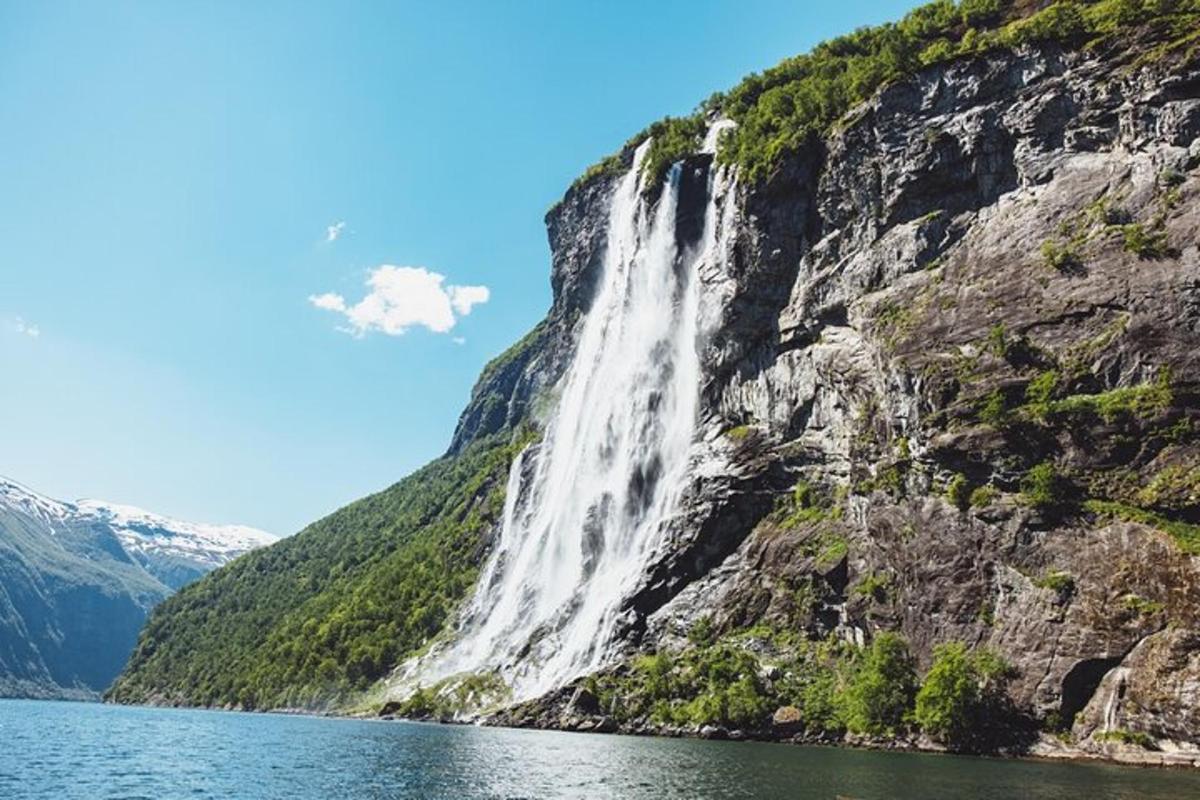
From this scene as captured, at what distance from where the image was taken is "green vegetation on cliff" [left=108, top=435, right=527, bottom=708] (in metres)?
120

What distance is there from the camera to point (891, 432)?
65562 mm

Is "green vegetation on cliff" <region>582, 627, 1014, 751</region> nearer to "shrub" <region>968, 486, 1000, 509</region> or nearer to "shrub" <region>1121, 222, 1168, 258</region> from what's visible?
"shrub" <region>968, 486, 1000, 509</region>

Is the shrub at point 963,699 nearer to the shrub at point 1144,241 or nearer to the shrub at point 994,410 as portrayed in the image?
the shrub at point 994,410

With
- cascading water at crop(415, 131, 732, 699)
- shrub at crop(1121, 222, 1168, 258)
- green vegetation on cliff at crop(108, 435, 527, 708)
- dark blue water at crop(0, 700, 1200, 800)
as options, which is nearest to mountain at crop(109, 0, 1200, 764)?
cascading water at crop(415, 131, 732, 699)

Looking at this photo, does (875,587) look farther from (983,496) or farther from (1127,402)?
(1127,402)

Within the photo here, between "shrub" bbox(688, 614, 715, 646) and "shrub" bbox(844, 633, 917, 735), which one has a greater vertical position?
"shrub" bbox(688, 614, 715, 646)

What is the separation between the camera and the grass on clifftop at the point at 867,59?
233 feet

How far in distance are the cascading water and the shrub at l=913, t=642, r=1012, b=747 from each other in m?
29.0

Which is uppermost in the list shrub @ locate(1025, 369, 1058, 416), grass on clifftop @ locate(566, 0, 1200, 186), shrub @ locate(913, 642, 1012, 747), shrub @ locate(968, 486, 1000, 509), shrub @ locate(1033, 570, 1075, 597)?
grass on clifftop @ locate(566, 0, 1200, 186)

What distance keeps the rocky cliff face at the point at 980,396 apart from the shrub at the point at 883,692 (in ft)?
6.59

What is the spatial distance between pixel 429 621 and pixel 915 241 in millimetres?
77488

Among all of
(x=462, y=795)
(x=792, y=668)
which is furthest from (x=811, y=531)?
(x=462, y=795)

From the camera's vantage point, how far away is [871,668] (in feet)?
182

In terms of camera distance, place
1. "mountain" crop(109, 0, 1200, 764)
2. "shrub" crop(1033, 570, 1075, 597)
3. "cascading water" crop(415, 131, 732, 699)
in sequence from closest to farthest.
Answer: "shrub" crop(1033, 570, 1075, 597) → "mountain" crop(109, 0, 1200, 764) → "cascading water" crop(415, 131, 732, 699)
